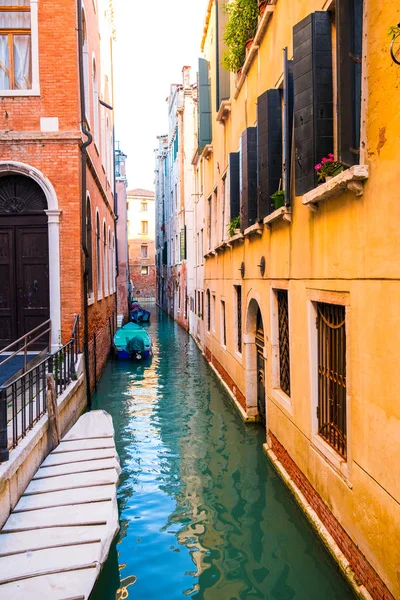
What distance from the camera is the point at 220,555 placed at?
4.82 metres

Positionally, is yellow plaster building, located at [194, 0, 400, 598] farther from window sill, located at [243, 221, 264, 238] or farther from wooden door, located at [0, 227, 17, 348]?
wooden door, located at [0, 227, 17, 348]

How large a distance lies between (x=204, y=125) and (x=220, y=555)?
39.0ft

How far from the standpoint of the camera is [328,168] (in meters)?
4.54

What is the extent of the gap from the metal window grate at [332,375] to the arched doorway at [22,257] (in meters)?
6.05

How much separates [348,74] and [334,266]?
4.69 feet

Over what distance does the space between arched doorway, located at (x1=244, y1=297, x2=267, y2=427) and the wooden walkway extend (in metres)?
3.09

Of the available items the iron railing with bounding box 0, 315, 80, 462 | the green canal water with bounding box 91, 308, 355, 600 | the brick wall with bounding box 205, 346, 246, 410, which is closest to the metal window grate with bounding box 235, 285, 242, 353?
the brick wall with bounding box 205, 346, 246, 410

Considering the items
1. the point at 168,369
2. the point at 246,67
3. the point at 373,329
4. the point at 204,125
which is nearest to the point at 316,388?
the point at 373,329

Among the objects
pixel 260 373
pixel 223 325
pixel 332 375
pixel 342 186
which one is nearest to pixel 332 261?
pixel 342 186

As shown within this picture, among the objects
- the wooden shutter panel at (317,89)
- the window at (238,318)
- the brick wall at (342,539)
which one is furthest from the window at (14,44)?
the brick wall at (342,539)

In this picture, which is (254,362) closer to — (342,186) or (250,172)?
(250,172)

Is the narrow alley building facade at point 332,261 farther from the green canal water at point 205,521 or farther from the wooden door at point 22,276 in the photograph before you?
the wooden door at point 22,276

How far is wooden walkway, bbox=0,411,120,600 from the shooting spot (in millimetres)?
3753

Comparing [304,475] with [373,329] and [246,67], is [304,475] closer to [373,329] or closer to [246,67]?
[373,329]
